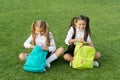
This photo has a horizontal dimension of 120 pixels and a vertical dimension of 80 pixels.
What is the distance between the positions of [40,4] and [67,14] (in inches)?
71.1

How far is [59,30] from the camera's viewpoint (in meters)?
6.71

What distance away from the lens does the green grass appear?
431 centimetres

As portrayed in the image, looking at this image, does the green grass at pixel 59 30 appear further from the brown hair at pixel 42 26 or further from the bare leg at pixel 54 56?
the brown hair at pixel 42 26

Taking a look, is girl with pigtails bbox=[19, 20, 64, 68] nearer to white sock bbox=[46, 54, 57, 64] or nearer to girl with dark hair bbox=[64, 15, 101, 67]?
white sock bbox=[46, 54, 57, 64]

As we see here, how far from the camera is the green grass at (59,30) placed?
431 centimetres

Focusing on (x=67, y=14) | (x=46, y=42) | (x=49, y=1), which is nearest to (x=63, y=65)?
(x=46, y=42)

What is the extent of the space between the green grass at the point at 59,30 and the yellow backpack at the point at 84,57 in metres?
0.08

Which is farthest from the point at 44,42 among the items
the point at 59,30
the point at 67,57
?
the point at 59,30

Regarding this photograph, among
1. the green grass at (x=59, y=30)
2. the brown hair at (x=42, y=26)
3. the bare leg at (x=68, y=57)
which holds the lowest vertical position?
the green grass at (x=59, y=30)

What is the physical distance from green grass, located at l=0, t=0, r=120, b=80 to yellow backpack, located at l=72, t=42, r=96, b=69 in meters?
0.08

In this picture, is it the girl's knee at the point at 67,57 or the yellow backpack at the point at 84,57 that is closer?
the yellow backpack at the point at 84,57

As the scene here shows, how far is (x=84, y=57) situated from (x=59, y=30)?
2346 millimetres

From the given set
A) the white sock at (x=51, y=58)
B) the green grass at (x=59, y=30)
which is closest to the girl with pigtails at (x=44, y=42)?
the white sock at (x=51, y=58)

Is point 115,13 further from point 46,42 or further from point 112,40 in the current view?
point 46,42
